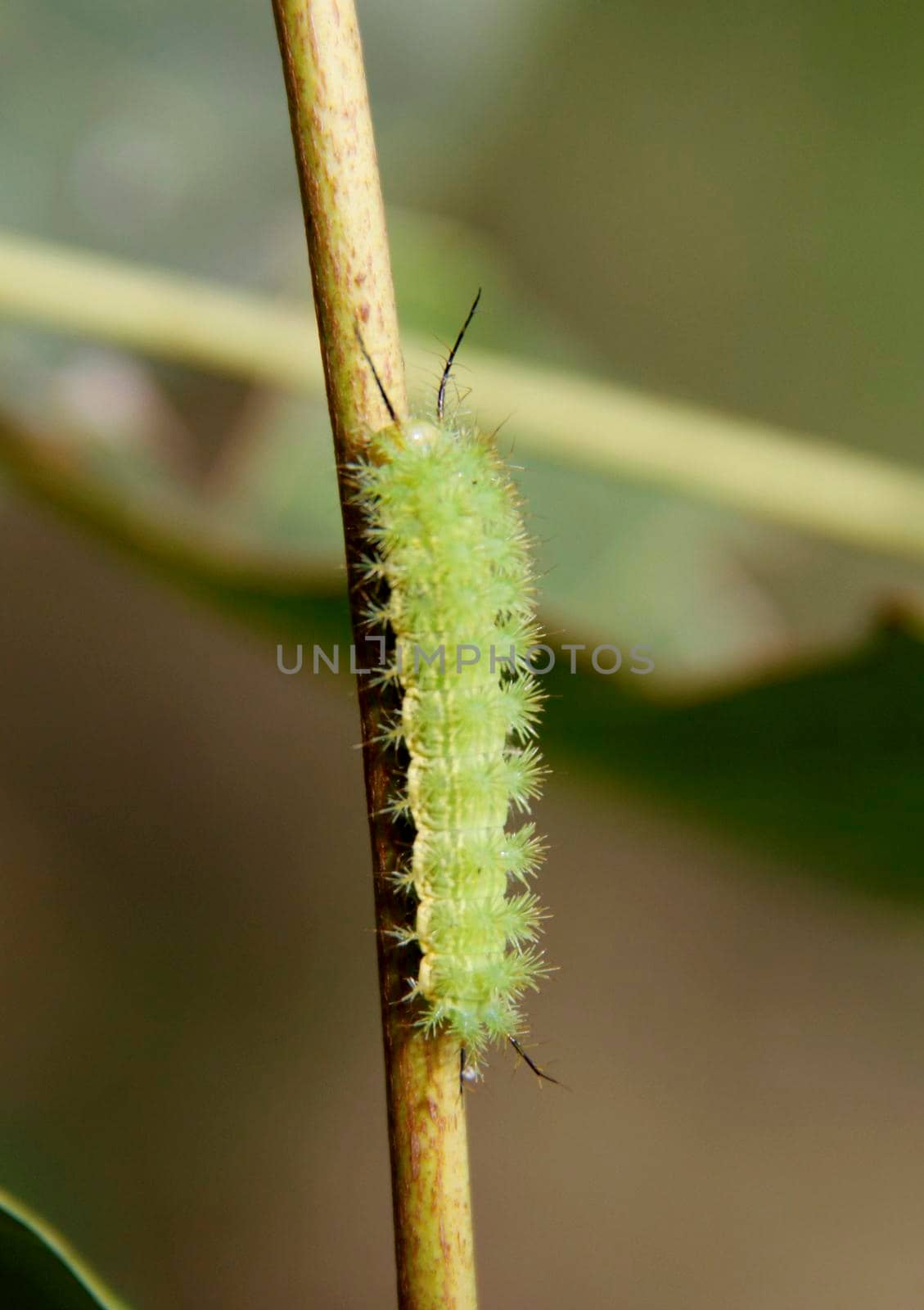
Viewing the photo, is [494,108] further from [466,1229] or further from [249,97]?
[466,1229]

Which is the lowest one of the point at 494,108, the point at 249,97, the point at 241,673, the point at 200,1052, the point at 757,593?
the point at 200,1052

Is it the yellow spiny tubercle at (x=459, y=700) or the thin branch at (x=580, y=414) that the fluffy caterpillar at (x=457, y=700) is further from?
the thin branch at (x=580, y=414)

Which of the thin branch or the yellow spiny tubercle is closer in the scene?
the yellow spiny tubercle

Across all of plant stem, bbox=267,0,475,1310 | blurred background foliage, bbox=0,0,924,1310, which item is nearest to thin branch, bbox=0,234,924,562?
plant stem, bbox=267,0,475,1310

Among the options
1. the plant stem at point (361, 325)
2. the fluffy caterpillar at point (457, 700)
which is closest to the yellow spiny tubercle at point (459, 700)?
the fluffy caterpillar at point (457, 700)

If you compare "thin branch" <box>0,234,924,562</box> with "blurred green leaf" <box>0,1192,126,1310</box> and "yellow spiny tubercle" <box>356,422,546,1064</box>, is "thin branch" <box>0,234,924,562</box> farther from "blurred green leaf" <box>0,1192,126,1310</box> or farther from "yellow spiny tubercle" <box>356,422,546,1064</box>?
"blurred green leaf" <box>0,1192,126,1310</box>

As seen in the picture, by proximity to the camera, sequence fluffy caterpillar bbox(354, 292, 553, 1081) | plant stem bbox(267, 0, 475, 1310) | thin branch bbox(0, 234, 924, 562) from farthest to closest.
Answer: thin branch bbox(0, 234, 924, 562), fluffy caterpillar bbox(354, 292, 553, 1081), plant stem bbox(267, 0, 475, 1310)

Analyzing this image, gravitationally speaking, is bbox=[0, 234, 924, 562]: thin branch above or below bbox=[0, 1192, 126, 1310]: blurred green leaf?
above

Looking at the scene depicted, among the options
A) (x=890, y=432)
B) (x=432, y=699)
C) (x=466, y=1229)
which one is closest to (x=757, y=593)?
(x=890, y=432)
